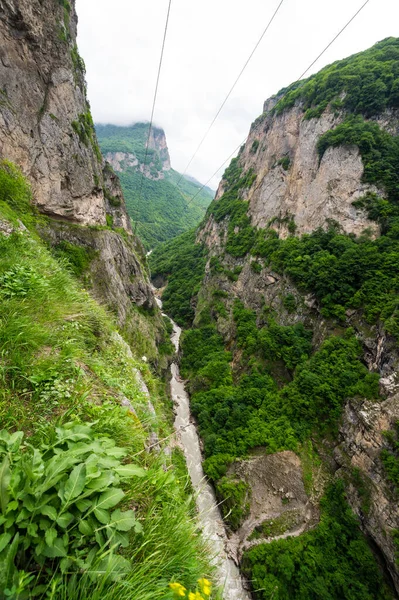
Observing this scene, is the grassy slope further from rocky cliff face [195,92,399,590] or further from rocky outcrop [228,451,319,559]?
rocky cliff face [195,92,399,590]

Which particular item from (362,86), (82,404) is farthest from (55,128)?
(362,86)

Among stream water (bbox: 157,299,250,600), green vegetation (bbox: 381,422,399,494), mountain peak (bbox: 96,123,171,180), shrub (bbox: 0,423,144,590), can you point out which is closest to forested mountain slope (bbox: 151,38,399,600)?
green vegetation (bbox: 381,422,399,494)

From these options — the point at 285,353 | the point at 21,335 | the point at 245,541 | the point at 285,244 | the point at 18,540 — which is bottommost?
the point at 245,541

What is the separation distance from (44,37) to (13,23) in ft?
7.24

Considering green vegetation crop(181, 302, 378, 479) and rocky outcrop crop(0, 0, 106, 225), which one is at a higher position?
rocky outcrop crop(0, 0, 106, 225)

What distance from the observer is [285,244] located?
3172 centimetres

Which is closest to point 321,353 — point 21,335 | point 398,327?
point 398,327

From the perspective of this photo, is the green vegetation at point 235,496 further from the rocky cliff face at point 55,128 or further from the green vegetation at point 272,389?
the rocky cliff face at point 55,128

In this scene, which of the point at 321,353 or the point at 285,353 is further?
the point at 285,353

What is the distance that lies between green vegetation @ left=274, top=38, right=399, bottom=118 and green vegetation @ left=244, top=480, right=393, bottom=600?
40.8m

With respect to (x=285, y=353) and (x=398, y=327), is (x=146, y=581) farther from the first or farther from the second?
(x=285, y=353)

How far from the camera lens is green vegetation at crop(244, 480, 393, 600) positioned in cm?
1433

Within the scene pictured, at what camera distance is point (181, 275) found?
57344 millimetres

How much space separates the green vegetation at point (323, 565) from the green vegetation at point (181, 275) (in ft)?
112
